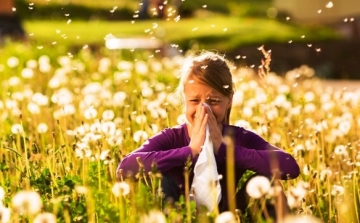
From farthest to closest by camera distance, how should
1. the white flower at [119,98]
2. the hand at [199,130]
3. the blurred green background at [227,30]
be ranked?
the blurred green background at [227,30]
the white flower at [119,98]
the hand at [199,130]

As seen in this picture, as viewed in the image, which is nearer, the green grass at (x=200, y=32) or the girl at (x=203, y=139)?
the girl at (x=203, y=139)

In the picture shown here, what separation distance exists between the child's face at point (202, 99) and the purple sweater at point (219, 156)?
11cm

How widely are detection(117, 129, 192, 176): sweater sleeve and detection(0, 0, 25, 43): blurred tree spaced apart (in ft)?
38.8

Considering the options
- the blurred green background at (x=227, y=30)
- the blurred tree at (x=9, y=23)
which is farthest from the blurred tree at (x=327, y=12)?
the blurred tree at (x=9, y=23)

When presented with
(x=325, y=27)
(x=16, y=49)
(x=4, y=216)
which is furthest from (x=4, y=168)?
(x=325, y=27)

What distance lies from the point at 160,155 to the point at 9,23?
1314 cm

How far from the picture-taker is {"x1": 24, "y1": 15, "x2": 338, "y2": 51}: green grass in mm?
19120

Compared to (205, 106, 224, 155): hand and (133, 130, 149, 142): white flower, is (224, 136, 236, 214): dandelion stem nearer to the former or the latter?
(205, 106, 224, 155): hand

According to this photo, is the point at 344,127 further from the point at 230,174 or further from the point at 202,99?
the point at 230,174

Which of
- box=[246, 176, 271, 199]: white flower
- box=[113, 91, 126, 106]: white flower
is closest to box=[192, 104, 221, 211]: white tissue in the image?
box=[246, 176, 271, 199]: white flower

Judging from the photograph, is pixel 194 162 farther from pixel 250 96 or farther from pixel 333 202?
pixel 250 96

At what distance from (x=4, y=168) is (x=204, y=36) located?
16423mm

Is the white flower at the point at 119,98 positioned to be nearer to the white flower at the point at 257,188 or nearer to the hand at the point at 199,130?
the hand at the point at 199,130

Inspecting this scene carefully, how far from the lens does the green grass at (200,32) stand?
19.1 m
